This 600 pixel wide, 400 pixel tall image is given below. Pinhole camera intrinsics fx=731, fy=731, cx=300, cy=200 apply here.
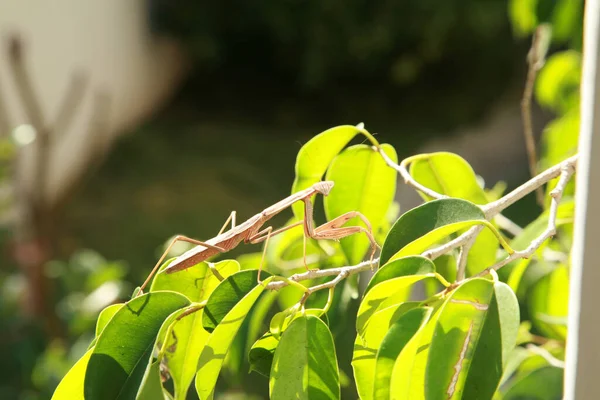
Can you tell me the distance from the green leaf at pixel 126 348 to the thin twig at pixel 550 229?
17cm

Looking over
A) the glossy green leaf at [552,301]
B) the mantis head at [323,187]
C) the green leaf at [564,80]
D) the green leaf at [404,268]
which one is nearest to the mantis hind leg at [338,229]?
the mantis head at [323,187]

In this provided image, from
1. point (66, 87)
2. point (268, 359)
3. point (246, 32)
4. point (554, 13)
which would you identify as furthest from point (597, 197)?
point (246, 32)

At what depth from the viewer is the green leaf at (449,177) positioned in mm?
550

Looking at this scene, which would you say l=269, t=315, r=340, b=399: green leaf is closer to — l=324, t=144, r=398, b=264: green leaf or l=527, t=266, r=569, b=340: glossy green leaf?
l=324, t=144, r=398, b=264: green leaf

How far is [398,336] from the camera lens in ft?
1.19

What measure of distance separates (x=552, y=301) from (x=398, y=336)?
0.37 meters

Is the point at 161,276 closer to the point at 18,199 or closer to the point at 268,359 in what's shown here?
the point at 268,359

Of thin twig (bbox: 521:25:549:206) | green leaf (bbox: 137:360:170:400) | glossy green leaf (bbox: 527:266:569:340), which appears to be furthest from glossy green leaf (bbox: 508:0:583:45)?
green leaf (bbox: 137:360:170:400)

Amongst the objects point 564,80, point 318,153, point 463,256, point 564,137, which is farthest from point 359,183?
point 564,80

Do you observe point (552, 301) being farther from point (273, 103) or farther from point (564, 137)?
point (273, 103)

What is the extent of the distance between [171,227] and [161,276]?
2944 mm

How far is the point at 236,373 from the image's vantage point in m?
0.57

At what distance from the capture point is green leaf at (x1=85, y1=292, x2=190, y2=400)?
1.26 ft

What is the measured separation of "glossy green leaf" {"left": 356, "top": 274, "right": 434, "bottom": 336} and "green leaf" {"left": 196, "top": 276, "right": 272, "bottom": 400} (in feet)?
0.18
